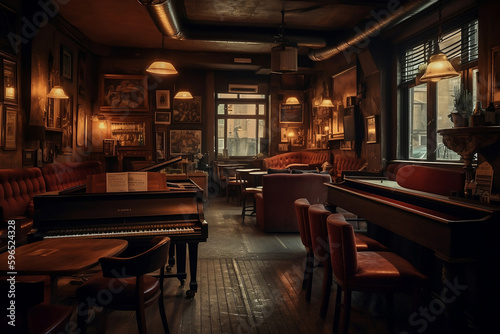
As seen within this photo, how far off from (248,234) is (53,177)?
3361 mm

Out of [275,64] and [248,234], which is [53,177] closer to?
[248,234]

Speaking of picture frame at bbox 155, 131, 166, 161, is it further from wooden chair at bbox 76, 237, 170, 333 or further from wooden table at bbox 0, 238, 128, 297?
wooden chair at bbox 76, 237, 170, 333

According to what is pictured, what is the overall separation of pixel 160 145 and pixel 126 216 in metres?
8.30

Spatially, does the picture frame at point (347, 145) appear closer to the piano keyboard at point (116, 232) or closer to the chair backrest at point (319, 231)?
the chair backrest at point (319, 231)

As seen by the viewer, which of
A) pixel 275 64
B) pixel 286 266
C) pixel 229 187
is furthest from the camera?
pixel 229 187

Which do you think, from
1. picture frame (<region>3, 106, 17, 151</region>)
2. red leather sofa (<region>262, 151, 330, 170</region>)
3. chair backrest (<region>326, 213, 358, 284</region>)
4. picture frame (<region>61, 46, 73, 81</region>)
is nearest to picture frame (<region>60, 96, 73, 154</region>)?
picture frame (<region>61, 46, 73, 81</region>)

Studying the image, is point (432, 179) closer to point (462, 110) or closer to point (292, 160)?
point (462, 110)

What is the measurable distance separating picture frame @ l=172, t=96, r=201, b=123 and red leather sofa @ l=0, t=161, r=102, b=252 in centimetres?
498

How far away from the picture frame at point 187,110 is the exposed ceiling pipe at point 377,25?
13.0 ft

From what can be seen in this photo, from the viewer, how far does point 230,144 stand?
1227 centimetres

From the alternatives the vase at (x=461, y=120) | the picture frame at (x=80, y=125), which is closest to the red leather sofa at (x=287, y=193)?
the vase at (x=461, y=120)

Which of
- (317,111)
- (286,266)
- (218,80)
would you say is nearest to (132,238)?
(286,266)

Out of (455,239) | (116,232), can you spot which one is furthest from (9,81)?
(455,239)

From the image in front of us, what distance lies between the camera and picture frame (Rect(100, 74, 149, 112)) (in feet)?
34.4
